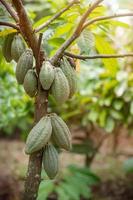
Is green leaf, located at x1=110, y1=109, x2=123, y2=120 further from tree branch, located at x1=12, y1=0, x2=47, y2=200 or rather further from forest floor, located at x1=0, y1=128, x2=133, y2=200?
tree branch, located at x1=12, y1=0, x2=47, y2=200

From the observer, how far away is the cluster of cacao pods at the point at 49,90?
2.94ft

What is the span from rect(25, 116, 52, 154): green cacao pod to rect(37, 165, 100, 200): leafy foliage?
3.50 ft

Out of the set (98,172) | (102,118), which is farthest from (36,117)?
(98,172)

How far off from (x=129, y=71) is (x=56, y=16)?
161 cm

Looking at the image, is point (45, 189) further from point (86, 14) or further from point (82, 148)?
point (86, 14)

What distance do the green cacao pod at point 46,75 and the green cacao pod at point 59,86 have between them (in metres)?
0.01

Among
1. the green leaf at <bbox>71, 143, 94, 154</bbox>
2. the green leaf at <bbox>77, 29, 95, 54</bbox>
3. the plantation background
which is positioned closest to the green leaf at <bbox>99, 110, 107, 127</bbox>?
the plantation background

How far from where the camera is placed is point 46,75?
Answer: 0.89m

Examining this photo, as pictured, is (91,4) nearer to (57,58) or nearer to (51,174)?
(57,58)

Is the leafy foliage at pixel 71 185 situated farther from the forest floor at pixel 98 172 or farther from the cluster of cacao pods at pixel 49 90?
the cluster of cacao pods at pixel 49 90

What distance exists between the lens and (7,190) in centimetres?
252

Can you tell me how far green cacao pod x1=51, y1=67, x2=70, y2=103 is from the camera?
2.98ft

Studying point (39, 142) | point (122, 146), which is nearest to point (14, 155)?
point (122, 146)

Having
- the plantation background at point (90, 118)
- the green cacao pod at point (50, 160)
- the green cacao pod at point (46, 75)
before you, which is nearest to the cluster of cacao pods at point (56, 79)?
the green cacao pod at point (46, 75)
